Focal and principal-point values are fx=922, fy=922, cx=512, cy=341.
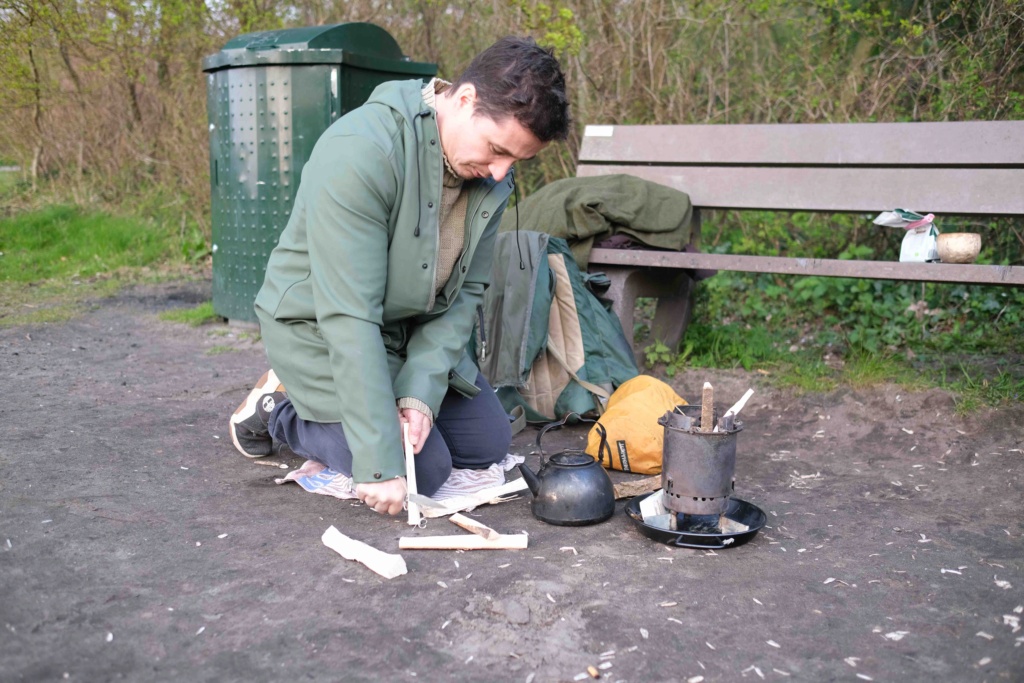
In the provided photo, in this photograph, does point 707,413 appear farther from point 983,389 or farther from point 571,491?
point 983,389

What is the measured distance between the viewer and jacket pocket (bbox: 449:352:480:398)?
319cm

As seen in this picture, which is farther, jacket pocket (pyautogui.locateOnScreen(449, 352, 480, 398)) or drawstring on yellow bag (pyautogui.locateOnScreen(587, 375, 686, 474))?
drawstring on yellow bag (pyautogui.locateOnScreen(587, 375, 686, 474))

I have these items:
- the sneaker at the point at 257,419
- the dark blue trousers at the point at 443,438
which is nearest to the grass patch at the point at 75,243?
the sneaker at the point at 257,419

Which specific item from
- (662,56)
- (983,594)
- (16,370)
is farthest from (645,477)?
(662,56)

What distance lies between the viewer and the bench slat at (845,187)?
13.6ft

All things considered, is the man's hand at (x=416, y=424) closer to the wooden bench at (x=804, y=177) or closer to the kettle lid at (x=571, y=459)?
the kettle lid at (x=571, y=459)

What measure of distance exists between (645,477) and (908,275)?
1.42m

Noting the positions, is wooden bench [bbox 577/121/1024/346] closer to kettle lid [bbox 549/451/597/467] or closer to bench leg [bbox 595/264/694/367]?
bench leg [bbox 595/264/694/367]

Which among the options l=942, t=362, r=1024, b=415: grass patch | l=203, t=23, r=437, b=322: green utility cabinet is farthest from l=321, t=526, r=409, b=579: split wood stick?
l=203, t=23, r=437, b=322: green utility cabinet

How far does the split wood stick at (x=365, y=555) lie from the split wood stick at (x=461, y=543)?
0.10m

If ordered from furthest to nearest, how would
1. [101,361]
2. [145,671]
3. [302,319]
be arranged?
[101,361]
[302,319]
[145,671]

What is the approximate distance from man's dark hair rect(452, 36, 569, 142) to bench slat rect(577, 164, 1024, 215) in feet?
7.66

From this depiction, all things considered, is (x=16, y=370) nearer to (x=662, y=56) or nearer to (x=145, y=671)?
(x=145, y=671)

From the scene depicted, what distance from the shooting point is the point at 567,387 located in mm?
4082
